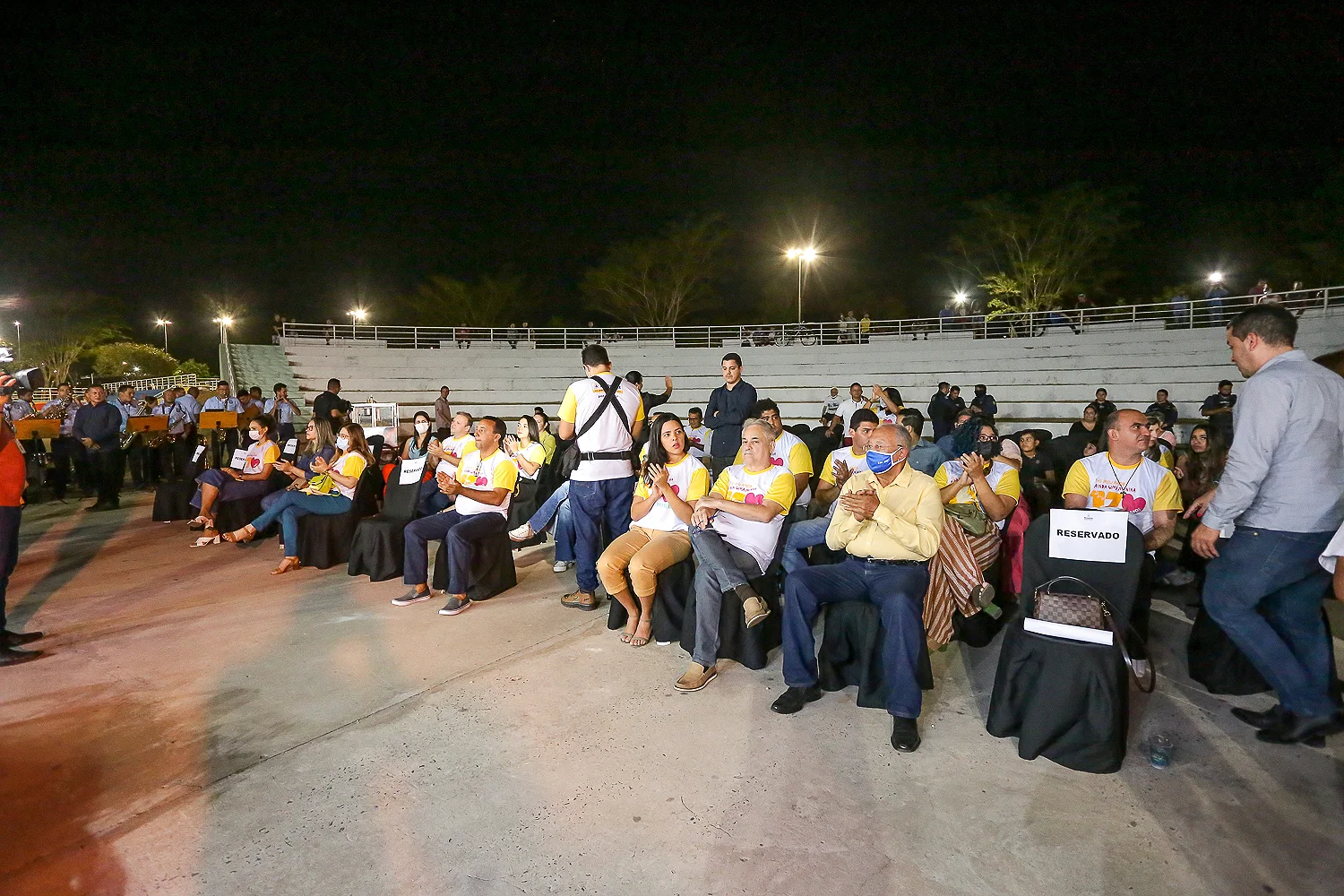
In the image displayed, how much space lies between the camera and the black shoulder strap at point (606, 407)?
16.2ft

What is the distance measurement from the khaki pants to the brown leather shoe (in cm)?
61

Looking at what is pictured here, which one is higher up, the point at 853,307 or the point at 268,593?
the point at 853,307

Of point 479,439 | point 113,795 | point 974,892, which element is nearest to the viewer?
point 974,892

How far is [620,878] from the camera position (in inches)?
87.6

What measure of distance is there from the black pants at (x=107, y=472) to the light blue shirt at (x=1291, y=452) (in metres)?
11.4

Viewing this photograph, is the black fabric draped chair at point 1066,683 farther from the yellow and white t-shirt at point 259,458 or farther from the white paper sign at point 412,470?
the yellow and white t-shirt at point 259,458

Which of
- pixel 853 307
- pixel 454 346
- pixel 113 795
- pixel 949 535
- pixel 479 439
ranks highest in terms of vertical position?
pixel 853 307

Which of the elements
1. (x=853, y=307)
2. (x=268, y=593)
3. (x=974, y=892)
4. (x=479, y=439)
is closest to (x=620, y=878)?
(x=974, y=892)

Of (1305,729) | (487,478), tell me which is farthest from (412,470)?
(1305,729)

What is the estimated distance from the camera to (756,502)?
411cm

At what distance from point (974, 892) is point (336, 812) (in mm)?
2198

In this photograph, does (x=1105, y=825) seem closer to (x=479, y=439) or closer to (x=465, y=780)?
(x=465, y=780)

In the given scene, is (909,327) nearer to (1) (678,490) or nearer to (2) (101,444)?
(1) (678,490)

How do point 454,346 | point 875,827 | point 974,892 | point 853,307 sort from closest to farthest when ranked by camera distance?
point 974,892, point 875,827, point 454,346, point 853,307
